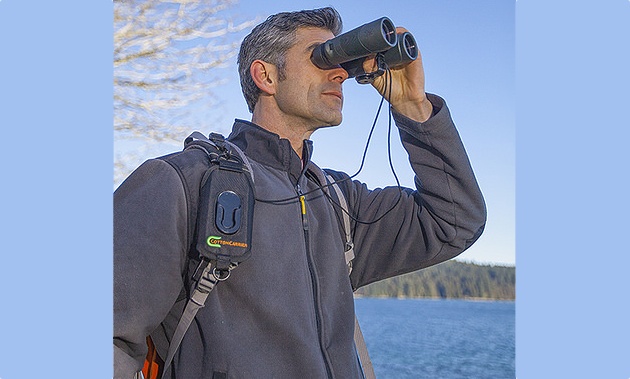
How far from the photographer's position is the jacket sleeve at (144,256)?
44.2 inches

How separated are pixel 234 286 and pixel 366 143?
46 centimetres

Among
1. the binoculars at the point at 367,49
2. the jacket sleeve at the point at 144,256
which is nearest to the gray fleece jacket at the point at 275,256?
the jacket sleeve at the point at 144,256

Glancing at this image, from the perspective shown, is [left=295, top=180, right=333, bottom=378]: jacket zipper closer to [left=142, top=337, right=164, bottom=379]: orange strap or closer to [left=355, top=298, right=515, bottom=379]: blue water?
[left=142, top=337, right=164, bottom=379]: orange strap

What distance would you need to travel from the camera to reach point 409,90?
1445mm

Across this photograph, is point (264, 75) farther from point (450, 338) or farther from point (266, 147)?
point (450, 338)

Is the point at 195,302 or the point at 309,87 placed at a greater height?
the point at 309,87

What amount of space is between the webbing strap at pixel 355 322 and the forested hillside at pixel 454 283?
363 mm

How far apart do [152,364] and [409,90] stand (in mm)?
713

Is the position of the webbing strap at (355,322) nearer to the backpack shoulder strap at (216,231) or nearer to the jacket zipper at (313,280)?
the jacket zipper at (313,280)

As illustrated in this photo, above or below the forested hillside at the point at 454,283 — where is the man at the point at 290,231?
above

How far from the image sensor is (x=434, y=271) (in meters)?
2.23

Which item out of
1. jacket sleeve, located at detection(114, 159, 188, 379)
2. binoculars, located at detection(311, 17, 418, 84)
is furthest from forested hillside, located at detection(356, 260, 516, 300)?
jacket sleeve, located at detection(114, 159, 188, 379)

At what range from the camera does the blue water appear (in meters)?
3.23

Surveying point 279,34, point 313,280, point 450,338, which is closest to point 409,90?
point 279,34
